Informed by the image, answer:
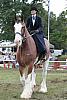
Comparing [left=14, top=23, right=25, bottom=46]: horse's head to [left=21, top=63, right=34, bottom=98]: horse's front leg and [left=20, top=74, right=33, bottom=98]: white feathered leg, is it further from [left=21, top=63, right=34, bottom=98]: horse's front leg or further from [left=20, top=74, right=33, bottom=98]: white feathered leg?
[left=20, top=74, right=33, bottom=98]: white feathered leg

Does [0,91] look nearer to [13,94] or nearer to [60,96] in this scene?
[13,94]

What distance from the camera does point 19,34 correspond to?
31.2 feet

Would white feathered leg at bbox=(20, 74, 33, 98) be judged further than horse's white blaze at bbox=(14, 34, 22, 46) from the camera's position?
Yes

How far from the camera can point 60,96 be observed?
1048 centimetres

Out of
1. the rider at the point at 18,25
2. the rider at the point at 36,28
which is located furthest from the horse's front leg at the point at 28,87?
the rider at the point at 18,25

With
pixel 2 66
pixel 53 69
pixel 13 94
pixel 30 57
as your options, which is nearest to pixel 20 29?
pixel 30 57

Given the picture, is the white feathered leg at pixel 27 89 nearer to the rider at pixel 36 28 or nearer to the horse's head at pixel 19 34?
the rider at pixel 36 28

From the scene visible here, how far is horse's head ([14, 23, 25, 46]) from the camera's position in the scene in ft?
30.8

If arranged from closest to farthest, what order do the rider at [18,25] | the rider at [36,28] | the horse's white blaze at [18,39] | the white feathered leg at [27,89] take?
the horse's white blaze at [18,39] < the rider at [18,25] < the white feathered leg at [27,89] < the rider at [36,28]

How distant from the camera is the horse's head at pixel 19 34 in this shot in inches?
370

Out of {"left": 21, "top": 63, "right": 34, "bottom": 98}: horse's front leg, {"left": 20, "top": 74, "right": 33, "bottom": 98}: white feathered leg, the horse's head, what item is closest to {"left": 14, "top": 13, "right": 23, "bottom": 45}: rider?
the horse's head

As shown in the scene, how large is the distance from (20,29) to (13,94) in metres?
2.35

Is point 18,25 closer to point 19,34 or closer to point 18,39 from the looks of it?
point 19,34

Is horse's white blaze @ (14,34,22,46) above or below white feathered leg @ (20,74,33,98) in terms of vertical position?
above
